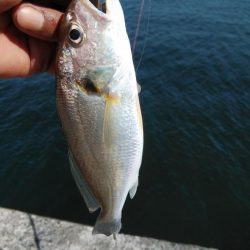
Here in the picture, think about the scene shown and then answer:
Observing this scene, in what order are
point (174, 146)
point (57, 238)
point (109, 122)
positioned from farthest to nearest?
point (174, 146)
point (57, 238)
point (109, 122)

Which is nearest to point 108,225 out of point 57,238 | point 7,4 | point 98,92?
point 98,92

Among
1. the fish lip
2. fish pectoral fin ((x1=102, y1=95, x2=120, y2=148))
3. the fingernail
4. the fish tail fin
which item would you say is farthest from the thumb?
the fish tail fin

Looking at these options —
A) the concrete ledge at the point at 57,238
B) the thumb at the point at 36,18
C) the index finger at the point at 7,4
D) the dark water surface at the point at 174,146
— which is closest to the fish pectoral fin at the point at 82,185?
the thumb at the point at 36,18

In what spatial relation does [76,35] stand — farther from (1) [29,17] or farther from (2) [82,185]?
(2) [82,185]

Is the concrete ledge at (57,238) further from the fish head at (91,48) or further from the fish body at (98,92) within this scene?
the fish head at (91,48)

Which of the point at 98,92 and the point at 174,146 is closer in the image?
the point at 98,92

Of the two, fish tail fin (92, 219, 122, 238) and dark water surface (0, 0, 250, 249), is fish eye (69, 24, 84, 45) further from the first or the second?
dark water surface (0, 0, 250, 249)

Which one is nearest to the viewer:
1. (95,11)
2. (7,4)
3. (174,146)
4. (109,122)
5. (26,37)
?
(95,11)
